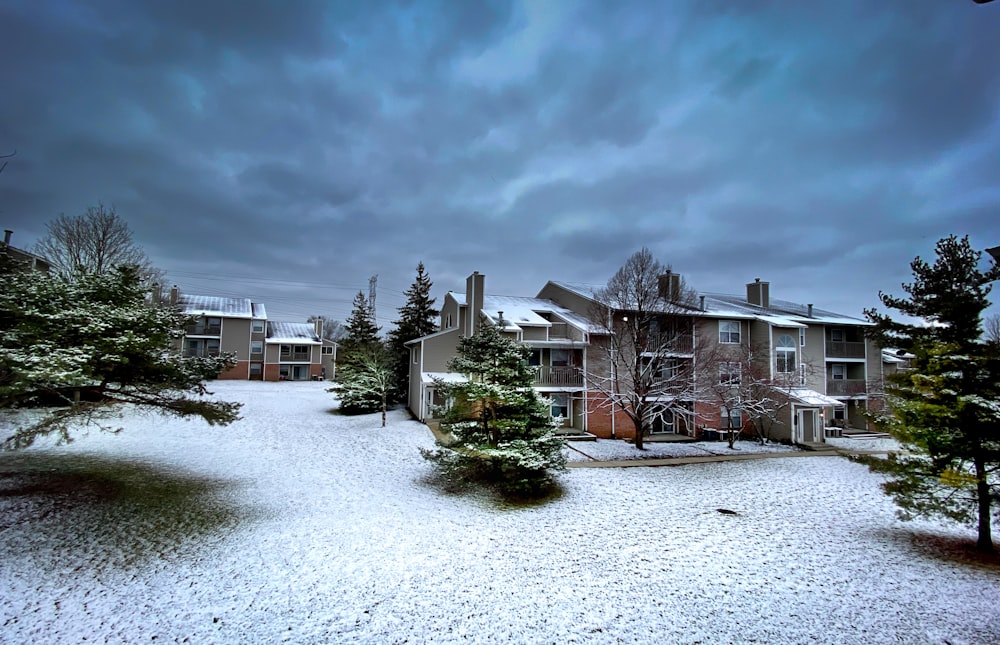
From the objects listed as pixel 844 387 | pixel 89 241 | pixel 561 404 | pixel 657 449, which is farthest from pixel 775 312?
pixel 89 241

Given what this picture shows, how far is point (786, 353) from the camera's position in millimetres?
25312

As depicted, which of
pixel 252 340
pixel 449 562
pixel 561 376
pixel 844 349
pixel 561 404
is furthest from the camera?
pixel 252 340

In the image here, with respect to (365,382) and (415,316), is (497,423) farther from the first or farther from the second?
(415,316)

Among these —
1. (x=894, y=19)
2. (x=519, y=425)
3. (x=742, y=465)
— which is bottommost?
(x=742, y=465)

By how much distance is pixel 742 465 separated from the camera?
687 inches

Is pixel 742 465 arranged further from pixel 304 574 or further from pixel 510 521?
pixel 304 574

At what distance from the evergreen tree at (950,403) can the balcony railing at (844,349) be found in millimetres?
19173

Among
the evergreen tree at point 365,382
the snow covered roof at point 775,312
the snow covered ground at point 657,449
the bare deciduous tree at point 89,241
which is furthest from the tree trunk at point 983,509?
the bare deciduous tree at point 89,241

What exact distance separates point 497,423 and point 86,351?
9.58 metres

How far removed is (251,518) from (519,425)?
7004 mm

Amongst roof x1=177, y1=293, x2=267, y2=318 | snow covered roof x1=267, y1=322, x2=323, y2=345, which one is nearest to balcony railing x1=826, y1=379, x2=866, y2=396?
snow covered roof x1=267, y1=322, x2=323, y2=345

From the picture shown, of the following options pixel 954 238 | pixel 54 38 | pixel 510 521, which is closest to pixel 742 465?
pixel 954 238

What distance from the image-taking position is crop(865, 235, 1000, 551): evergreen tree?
28.9 ft

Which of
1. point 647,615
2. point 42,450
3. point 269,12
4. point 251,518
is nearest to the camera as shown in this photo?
point 647,615
